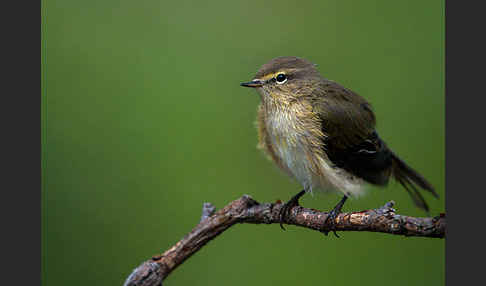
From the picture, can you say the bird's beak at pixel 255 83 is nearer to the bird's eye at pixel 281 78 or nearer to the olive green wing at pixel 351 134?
the bird's eye at pixel 281 78

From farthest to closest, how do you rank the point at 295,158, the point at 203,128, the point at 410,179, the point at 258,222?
the point at 203,128 < the point at 410,179 < the point at 295,158 < the point at 258,222

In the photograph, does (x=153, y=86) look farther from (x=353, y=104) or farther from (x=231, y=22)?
(x=353, y=104)

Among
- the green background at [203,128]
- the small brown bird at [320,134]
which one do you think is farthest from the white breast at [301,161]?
the green background at [203,128]

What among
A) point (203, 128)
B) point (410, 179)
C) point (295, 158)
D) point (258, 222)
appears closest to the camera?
point (258, 222)

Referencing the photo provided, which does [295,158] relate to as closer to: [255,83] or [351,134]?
[351,134]

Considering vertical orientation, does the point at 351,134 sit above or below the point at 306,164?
above

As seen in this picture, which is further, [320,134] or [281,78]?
[281,78]

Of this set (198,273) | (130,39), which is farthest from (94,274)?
(130,39)

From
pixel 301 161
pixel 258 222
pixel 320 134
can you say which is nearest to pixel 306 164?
pixel 301 161

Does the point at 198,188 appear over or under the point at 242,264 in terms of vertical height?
over
